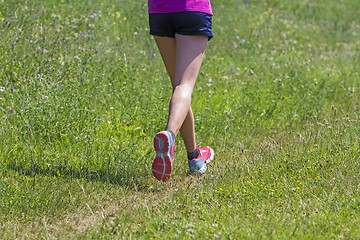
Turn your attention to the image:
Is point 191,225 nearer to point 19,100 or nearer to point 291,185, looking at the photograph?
point 291,185

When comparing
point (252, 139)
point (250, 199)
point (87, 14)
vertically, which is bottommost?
point (252, 139)

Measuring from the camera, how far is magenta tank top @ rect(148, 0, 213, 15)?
3.59 m

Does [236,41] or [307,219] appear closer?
[307,219]

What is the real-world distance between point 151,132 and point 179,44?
60.6 inches

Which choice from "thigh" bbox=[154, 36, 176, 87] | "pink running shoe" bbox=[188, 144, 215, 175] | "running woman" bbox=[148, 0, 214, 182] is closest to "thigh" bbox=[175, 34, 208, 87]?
"running woman" bbox=[148, 0, 214, 182]

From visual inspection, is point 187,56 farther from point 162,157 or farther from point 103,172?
point 103,172

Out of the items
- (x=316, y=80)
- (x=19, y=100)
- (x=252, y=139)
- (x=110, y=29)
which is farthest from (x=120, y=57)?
(x=316, y=80)

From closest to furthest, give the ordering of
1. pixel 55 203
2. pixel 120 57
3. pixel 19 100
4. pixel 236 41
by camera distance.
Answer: pixel 55 203 → pixel 19 100 → pixel 120 57 → pixel 236 41

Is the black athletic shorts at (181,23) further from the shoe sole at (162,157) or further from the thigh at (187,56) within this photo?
the shoe sole at (162,157)

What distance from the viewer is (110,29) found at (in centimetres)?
732

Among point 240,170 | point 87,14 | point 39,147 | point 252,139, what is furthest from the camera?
point 87,14

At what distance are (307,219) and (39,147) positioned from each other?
8.27 feet

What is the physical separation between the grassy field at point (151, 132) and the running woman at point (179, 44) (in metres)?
0.35

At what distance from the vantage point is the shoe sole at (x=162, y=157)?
135 inches
